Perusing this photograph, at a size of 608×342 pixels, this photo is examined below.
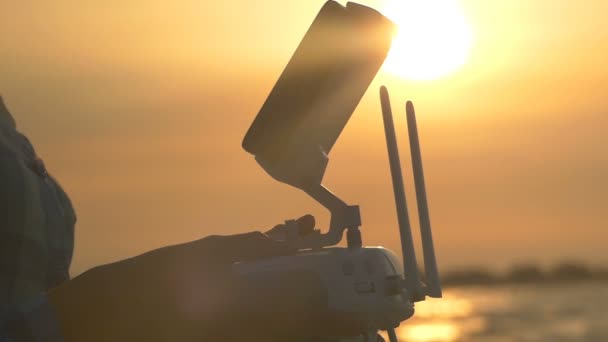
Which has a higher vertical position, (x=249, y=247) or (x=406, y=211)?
(x=406, y=211)

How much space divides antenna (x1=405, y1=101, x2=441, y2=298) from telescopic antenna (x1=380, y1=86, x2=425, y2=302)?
70mm

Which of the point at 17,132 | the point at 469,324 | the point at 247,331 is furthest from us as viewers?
the point at 469,324

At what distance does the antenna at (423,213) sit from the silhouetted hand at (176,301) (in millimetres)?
609

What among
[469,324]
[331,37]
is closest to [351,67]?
[331,37]

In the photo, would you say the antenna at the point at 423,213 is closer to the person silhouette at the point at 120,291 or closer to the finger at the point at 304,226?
the finger at the point at 304,226

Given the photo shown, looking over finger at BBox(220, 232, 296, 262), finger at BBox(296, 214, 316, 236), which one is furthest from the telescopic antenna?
finger at BBox(220, 232, 296, 262)

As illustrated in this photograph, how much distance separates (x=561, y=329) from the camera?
68812mm

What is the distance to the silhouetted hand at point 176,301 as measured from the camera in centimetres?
395

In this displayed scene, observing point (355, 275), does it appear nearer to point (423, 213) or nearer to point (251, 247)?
point (251, 247)

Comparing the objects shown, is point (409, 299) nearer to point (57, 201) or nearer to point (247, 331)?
point (247, 331)

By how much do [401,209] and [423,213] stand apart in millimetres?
118

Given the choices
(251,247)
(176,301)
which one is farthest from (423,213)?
(176,301)

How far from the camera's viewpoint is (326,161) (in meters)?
4.55

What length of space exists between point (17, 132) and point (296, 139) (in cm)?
84
